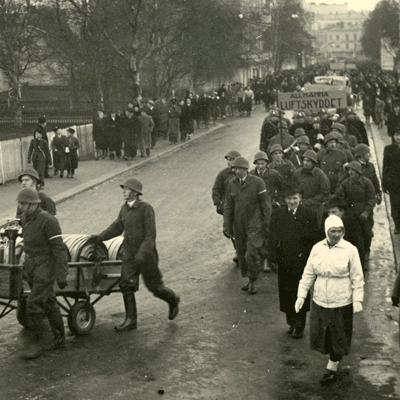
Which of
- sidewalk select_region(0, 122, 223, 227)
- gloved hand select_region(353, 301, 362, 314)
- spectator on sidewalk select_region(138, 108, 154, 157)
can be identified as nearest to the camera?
gloved hand select_region(353, 301, 362, 314)

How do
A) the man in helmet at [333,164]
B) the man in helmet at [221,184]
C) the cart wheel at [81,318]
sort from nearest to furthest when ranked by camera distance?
the cart wheel at [81,318] → the man in helmet at [221,184] → the man in helmet at [333,164]

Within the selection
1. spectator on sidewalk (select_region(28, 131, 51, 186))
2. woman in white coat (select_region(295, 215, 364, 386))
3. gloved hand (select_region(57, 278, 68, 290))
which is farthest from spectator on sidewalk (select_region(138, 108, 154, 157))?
woman in white coat (select_region(295, 215, 364, 386))

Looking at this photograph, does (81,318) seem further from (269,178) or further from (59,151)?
(59,151)

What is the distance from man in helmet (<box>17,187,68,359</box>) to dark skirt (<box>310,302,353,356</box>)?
244 centimetres

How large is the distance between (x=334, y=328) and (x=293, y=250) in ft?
5.26

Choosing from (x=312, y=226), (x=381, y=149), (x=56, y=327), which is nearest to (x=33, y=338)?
(x=56, y=327)

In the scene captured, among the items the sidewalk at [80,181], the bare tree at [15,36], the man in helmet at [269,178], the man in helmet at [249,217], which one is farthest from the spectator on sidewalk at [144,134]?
the man in helmet at [249,217]

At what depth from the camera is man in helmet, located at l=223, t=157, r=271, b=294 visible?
1149 cm

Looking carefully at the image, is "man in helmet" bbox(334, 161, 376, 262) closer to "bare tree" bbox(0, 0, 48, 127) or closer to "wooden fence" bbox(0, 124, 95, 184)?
"wooden fence" bbox(0, 124, 95, 184)

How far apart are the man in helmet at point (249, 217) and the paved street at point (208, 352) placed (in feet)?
1.08

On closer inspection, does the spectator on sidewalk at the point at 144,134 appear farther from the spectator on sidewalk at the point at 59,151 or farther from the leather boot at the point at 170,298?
the leather boot at the point at 170,298

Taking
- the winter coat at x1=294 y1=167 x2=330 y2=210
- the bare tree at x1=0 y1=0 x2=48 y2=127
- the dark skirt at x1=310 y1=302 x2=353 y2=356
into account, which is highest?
the bare tree at x1=0 y1=0 x2=48 y2=127

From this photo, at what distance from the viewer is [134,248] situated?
972 centimetres

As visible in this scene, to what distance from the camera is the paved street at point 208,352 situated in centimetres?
794
